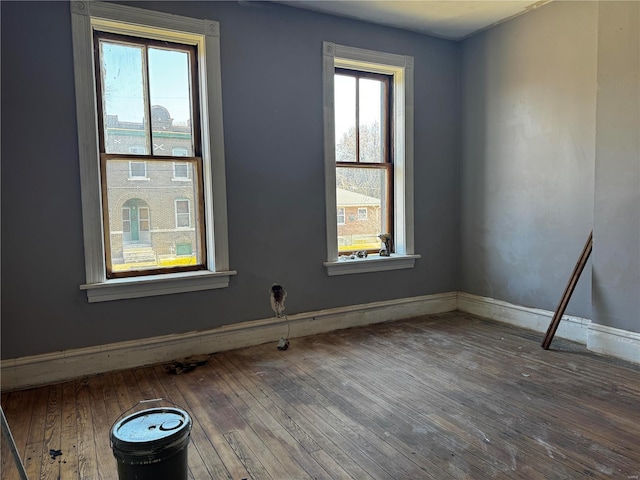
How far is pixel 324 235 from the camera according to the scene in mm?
4156

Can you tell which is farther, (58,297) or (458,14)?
(458,14)

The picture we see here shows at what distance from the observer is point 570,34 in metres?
3.72

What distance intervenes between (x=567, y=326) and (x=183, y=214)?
11.5ft

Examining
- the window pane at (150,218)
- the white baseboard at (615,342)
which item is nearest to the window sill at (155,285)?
the window pane at (150,218)

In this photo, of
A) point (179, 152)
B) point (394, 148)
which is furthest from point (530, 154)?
point (179, 152)

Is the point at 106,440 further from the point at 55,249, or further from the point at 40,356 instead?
the point at 55,249

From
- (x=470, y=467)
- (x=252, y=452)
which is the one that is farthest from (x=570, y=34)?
(x=252, y=452)

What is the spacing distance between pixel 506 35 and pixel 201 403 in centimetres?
430

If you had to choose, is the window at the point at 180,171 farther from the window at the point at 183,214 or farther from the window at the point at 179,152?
the window at the point at 183,214

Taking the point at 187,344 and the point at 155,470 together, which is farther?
the point at 187,344

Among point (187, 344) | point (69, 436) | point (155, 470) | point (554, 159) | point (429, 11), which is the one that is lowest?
point (69, 436)

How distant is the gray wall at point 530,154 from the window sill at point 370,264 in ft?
2.65

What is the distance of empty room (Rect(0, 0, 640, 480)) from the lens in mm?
2432

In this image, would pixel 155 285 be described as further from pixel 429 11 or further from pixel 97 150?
pixel 429 11
